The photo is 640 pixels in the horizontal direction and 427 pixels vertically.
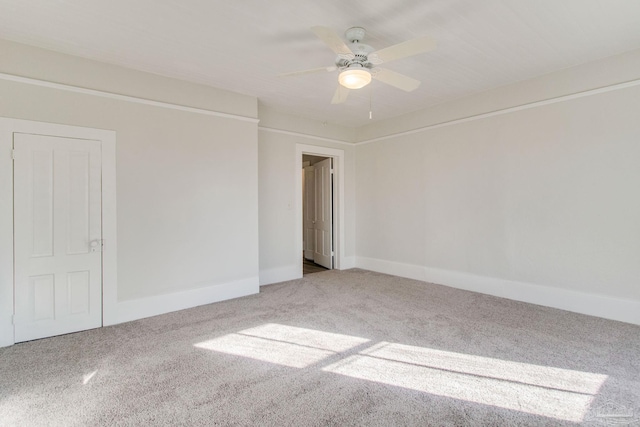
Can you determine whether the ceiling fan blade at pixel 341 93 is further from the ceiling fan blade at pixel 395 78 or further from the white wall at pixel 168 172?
the white wall at pixel 168 172

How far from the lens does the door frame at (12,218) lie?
9.11 feet

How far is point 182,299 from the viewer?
3734 millimetres

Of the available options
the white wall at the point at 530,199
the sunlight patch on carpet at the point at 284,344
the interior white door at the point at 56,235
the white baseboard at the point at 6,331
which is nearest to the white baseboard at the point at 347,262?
the white wall at the point at 530,199

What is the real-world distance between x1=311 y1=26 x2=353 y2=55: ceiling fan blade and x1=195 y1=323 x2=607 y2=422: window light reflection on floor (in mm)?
2467

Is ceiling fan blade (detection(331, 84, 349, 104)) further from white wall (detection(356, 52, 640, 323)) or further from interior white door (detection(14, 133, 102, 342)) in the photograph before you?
interior white door (detection(14, 133, 102, 342))

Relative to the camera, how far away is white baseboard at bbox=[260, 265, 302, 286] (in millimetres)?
4816

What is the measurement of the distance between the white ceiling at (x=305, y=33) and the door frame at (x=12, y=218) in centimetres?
78

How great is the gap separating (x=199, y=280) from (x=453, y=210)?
3.75 m

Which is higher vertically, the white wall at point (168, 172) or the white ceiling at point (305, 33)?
the white ceiling at point (305, 33)

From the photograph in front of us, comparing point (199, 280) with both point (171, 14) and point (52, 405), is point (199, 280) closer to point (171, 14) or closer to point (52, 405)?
point (52, 405)

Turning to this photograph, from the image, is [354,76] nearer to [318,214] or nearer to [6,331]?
[6,331]

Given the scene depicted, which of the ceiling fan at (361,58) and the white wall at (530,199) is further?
the white wall at (530,199)

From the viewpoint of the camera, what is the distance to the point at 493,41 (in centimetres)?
290

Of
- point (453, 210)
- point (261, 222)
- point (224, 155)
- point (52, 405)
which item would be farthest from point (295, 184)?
point (52, 405)
